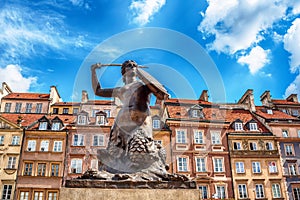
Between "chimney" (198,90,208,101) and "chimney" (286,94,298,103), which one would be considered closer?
"chimney" (198,90,208,101)

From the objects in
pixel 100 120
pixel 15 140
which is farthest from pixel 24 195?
pixel 100 120

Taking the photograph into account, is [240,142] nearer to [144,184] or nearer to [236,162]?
[236,162]

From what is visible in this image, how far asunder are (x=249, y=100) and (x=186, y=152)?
17.3m

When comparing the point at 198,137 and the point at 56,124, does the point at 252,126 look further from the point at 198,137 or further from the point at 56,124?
the point at 56,124

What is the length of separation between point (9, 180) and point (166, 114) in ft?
66.5

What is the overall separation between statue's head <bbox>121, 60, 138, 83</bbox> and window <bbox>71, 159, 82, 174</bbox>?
3033 cm

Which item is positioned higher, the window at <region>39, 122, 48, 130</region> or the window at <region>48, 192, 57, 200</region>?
the window at <region>39, 122, 48, 130</region>

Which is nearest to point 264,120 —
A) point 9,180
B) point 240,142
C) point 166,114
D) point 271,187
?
point 240,142

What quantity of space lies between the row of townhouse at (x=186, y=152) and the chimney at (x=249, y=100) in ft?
21.2

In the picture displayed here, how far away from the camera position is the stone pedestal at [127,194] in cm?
534

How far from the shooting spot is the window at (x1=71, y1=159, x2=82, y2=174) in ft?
117

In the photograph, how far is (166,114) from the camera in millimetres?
41062

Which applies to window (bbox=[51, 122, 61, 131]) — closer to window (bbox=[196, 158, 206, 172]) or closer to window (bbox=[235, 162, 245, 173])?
window (bbox=[196, 158, 206, 172])

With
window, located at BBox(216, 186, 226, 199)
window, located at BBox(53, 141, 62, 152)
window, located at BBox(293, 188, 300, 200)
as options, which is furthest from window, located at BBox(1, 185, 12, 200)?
window, located at BBox(293, 188, 300, 200)
